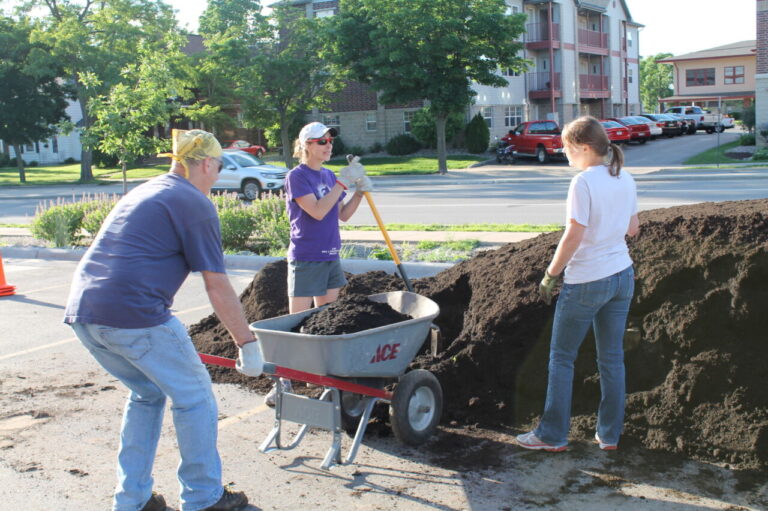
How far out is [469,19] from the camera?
103 ft

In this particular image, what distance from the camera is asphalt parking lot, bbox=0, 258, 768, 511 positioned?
13.6 ft

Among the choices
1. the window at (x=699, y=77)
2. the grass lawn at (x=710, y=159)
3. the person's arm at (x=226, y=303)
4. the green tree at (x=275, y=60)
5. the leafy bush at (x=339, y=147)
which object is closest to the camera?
the person's arm at (x=226, y=303)

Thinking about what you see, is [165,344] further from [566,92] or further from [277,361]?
[566,92]

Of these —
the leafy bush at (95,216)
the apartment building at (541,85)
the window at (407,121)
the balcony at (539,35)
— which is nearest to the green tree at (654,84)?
the apartment building at (541,85)

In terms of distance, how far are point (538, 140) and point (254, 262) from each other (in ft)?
86.6

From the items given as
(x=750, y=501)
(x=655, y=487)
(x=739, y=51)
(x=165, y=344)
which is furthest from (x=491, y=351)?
(x=739, y=51)

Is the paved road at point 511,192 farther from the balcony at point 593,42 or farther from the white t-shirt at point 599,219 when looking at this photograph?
the balcony at point 593,42

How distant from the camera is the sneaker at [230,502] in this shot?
156 inches

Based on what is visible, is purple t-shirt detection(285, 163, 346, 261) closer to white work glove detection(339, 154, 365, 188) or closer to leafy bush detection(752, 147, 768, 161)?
white work glove detection(339, 154, 365, 188)

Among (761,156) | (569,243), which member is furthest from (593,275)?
(761,156)

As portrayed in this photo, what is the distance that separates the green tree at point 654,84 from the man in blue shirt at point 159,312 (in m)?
103

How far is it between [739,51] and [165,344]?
294ft

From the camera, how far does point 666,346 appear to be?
198 inches

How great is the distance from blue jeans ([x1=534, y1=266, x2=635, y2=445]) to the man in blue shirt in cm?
172
